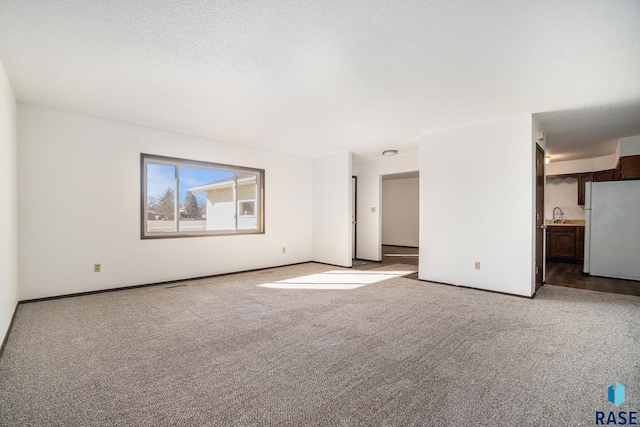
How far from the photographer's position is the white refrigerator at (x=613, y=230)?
4941 mm

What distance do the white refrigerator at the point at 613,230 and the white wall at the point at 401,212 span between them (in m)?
4.57

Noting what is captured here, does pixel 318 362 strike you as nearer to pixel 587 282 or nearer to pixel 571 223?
pixel 587 282

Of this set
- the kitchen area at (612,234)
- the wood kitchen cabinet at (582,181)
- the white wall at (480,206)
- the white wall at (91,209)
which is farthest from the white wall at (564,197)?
the white wall at (91,209)

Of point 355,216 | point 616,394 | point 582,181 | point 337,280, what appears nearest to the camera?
point 616,394

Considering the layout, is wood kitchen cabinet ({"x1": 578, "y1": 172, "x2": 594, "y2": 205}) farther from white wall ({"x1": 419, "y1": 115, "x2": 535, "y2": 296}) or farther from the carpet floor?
white wall ({"x1": 419, "y1": 115, "x2": 535, "y2": 296})

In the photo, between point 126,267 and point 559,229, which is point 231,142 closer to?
point 126,267

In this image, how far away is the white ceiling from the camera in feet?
6.45

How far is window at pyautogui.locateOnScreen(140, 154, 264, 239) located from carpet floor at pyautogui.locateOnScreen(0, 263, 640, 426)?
1.55 m

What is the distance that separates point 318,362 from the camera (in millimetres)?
2148

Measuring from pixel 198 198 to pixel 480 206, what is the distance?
488 centimetres

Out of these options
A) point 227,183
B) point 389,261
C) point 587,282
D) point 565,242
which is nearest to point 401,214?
point 389,261

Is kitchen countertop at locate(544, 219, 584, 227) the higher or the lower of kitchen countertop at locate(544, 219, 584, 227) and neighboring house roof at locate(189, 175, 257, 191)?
the lower

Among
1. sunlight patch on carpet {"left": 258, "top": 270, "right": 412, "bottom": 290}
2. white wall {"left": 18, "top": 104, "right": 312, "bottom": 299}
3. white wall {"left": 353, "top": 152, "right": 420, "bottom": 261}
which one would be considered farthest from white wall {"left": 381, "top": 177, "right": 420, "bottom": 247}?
white wall {"left": 18, "top": 104, "right": 312, "bottom": 299}

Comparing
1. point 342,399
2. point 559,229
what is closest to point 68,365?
point 342,399
